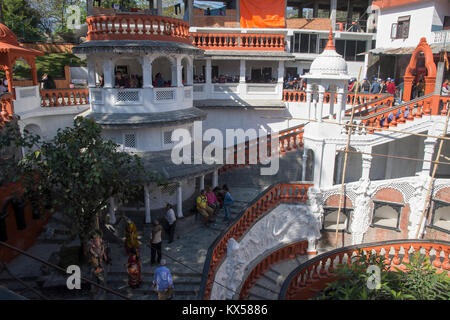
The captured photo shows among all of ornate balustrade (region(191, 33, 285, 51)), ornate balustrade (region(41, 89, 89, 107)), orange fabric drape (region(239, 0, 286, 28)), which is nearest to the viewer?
ornate balustrade (region(41, 89, 89, 107))

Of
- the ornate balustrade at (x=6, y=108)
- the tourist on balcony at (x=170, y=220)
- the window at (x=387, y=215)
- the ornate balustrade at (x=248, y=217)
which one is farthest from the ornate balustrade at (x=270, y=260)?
the ornate balustrade at (x=6, y=108)

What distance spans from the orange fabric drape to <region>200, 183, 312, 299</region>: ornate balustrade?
12.8 meters

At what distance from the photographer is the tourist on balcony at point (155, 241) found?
11.2m

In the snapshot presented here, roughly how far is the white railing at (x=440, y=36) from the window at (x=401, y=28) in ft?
7.45

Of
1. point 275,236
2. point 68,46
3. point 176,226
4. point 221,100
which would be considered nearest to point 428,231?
point 275,236

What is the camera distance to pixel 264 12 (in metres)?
23.2

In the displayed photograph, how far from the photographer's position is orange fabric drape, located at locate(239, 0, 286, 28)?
75.8 ft

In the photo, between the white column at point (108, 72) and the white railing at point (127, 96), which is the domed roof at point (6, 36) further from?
the white railing at point (127, 96)

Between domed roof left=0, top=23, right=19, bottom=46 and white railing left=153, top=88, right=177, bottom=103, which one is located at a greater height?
domed roof left=0, top=23, right=19, bottom=46

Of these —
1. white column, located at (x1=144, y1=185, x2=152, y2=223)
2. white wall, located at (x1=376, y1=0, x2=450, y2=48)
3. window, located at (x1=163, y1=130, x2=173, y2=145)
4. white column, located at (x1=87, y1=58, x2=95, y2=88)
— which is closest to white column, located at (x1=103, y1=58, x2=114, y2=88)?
white column, located at (x1=87, y1=58, x2=95, y2=88)

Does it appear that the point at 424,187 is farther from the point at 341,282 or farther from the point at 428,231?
the point at 341,282

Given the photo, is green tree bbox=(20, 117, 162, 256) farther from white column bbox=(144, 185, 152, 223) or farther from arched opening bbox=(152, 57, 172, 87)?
arched opening bbox=(152, 57, 172, 87)

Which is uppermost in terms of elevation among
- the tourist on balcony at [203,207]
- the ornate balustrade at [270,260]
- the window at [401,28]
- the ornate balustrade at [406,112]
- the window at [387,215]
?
the window at [401,28]
